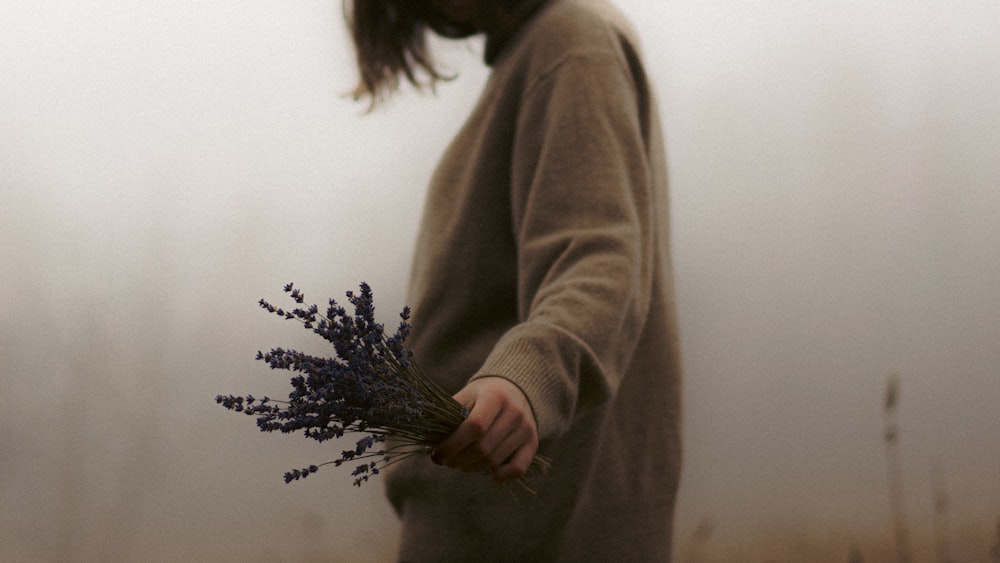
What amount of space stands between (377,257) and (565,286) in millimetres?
1320

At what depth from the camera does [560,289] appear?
0.78 m

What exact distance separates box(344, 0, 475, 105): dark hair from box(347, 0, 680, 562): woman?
238 mm

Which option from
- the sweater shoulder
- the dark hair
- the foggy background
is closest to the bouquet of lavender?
the sweater shoulder

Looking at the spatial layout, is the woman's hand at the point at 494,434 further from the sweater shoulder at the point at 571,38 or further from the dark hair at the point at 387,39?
the dark hair at the point at 387,39

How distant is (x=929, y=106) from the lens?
2092mm

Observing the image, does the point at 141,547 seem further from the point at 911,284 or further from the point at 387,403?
the point at 911,284

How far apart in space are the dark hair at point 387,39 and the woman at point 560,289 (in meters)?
0.24

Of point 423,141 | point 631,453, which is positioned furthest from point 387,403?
point 423,141

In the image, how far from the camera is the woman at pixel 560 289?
2.61 feet

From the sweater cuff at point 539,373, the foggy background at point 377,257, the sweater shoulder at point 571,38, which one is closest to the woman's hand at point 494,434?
the sweater cuff at point 539,373

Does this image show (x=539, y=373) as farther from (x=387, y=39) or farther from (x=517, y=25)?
(x=387, y=39)

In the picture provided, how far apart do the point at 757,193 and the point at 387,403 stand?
1601 mm

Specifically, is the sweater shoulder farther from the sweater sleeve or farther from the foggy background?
the foggy background

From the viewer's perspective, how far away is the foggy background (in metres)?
1.94
